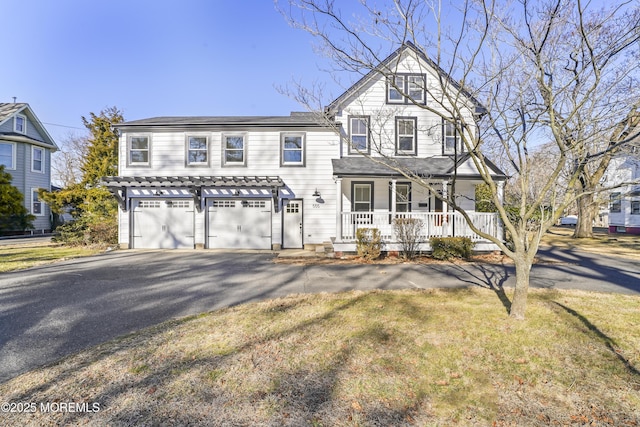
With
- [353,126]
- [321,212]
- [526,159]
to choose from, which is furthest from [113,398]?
[353,126]

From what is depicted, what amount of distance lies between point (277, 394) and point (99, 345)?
2.64 meters

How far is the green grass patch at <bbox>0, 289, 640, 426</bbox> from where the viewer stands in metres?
2.54

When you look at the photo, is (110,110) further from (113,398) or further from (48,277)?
(113,398)

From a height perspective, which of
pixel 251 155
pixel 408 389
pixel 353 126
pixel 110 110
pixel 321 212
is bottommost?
pixel 408 389

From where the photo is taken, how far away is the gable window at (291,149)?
13445 mm

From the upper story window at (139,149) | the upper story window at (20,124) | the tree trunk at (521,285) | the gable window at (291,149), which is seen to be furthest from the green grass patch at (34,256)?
the upper story window at (20,124)

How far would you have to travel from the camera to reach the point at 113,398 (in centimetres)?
270

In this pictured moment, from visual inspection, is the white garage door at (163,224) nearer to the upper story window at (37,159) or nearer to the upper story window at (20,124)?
the upper story window at (37,159)

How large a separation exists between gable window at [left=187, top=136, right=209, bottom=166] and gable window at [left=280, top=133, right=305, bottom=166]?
3479mm

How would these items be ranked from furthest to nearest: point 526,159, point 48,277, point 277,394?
point 48,277 < point 526,159 < point 277,394

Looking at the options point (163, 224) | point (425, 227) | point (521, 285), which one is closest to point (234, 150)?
point (163, 224)

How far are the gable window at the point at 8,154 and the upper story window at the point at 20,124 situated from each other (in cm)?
130

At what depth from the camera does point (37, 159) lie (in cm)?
2175

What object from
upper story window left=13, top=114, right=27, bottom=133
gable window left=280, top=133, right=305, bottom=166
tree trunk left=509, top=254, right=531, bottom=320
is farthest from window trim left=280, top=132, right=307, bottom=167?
upper story window left=13, top=114, right=27, bottom=133
